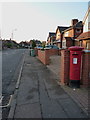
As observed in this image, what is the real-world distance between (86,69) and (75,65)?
0.53 meters

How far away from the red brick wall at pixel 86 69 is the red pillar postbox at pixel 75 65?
269 millimetres

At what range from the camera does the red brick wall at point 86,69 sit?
641 centimetres

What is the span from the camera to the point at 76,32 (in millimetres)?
32188

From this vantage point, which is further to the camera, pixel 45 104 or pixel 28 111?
pixel 45 104

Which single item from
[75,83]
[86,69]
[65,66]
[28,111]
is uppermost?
[65,66]

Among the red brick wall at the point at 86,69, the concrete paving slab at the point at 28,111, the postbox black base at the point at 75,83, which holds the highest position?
the red brick wall at the point at 86,69

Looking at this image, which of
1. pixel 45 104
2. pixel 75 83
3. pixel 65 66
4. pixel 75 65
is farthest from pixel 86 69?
pixel 45 104

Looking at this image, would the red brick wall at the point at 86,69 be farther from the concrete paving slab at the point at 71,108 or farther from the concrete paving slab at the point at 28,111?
the concrete paving slab at the point at 28,111

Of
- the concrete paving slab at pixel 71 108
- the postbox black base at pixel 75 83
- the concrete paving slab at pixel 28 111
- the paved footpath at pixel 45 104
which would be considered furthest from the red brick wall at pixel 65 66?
the concrete paving slab at pixel 28 111

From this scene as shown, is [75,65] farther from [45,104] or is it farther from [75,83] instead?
[45,104]

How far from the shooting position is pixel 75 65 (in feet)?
21.0

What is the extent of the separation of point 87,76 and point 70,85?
84 cm

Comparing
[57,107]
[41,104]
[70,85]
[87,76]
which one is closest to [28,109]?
[41,104]

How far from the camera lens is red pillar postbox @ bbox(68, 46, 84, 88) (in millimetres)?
6371
